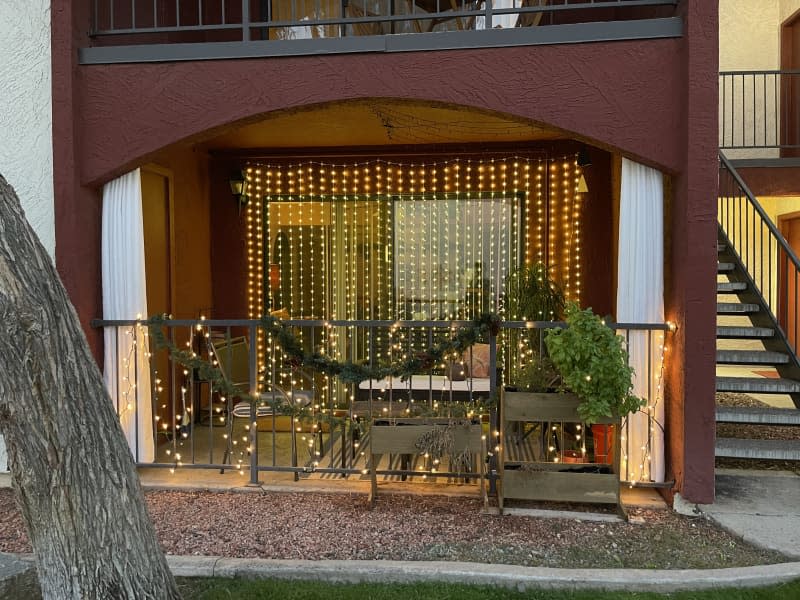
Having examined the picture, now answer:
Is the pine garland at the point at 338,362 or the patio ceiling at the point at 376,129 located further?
the patio ceiling at the point at 376,129

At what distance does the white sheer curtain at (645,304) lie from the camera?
3.93 meters

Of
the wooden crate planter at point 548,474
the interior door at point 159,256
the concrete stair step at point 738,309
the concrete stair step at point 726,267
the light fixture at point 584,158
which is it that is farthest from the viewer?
the light fixture at point 584,158

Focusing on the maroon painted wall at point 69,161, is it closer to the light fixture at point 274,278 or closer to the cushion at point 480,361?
the light fixture at point 274,278

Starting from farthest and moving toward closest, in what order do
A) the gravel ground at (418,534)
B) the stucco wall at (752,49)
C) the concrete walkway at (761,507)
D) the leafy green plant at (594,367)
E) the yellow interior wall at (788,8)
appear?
the stucco wall at (752,49) < the yellow interior wall at (788,8) < the leafy green plant at (594,367) < the concrete walkway at (761,507) < the gravel ground at (418,534)

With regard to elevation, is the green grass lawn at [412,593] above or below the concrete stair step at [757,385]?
below

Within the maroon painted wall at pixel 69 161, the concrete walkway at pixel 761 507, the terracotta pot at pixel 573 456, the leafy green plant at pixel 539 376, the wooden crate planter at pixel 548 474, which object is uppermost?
the maroon painted wall at pixel 69 161

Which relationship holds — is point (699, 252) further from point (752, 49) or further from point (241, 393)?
point (752, 49)

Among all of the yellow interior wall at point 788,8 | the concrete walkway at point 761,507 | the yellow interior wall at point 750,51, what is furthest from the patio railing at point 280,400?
the yellow interior wall at point 788,8

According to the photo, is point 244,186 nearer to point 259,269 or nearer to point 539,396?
point 259,269

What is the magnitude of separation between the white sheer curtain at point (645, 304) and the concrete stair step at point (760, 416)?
A: 560mm

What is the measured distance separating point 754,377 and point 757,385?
14.6 inches

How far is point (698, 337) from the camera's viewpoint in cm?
365

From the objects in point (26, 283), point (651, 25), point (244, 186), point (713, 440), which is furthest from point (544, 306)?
point (26, 283)

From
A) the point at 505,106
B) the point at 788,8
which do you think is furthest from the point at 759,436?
the point at 788,8
